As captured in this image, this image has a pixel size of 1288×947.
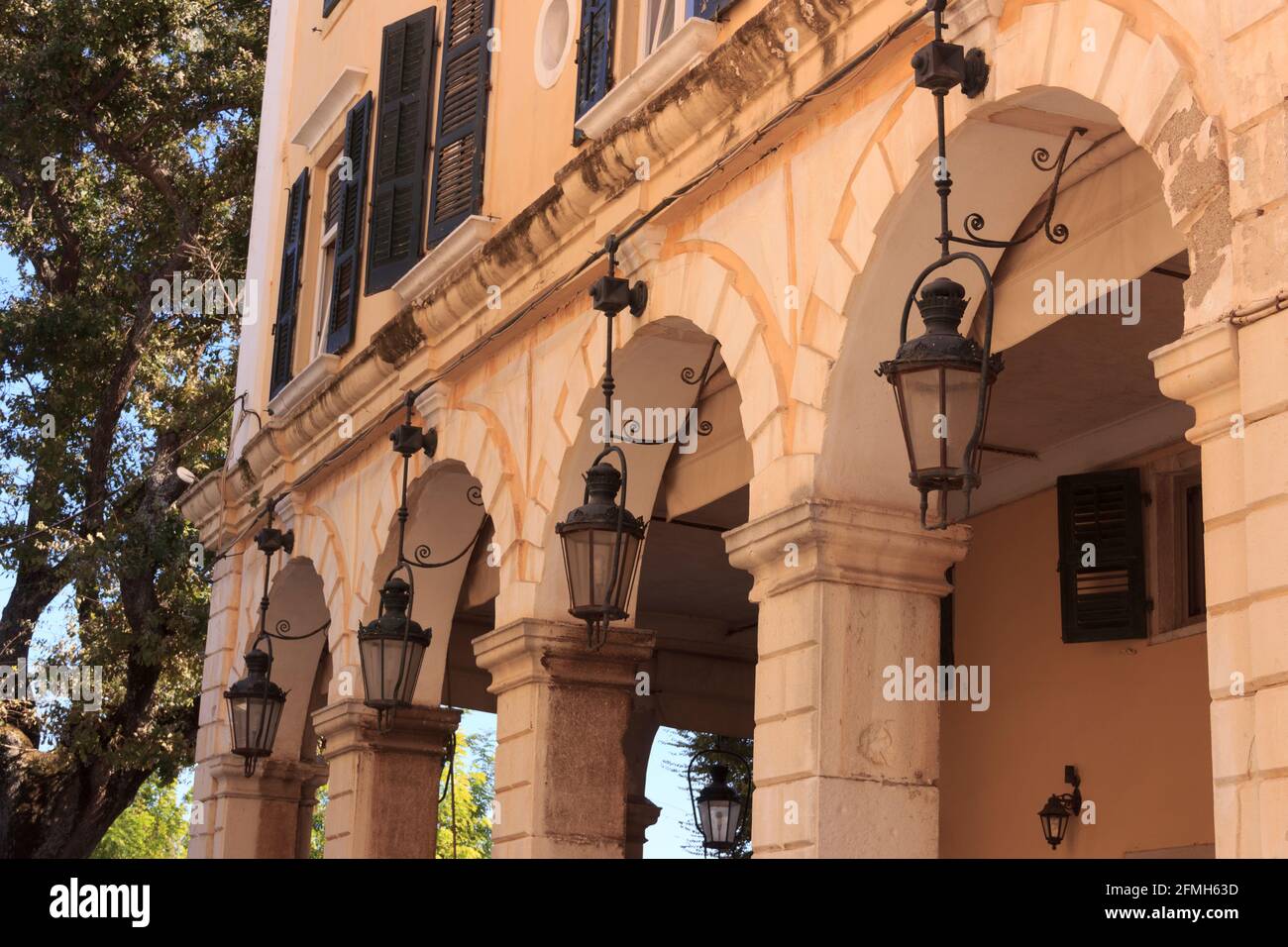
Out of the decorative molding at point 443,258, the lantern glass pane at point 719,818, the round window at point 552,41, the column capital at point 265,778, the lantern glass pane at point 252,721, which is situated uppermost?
the round window at point 552,41

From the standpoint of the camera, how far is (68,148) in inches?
827

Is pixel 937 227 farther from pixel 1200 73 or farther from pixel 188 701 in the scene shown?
pixel 188 701

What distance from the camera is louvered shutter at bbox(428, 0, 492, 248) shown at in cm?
1159

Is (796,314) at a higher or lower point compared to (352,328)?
lower

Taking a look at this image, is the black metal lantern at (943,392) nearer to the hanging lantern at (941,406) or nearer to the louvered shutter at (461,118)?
the hanging lantern at (941,406)

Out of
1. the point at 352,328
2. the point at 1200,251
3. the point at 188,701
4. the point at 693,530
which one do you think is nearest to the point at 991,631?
the point at 693,530

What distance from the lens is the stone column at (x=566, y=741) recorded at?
31.6 feet

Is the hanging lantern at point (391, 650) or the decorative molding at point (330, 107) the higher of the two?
the decorative molding at point (330, 107)

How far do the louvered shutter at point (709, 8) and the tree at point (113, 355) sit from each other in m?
11.9

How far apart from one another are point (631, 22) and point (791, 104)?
231 centimetres

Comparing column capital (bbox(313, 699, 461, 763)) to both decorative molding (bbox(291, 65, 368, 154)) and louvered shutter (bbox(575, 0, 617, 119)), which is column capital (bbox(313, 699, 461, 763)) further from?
decorative molding (bbox(291, 65, 368, 154))

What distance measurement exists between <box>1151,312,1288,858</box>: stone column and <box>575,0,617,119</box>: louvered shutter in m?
5.10

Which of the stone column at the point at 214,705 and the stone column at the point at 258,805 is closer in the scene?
the stone column at the point at 258,805

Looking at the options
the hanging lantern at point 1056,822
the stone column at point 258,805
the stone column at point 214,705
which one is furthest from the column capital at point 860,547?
the stone column at point 214,705
